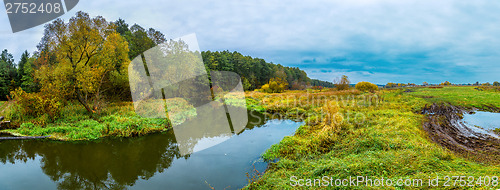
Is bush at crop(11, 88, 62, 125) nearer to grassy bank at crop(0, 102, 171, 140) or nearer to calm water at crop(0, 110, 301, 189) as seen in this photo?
grassy bank at crop(0, 102, 171, 140)

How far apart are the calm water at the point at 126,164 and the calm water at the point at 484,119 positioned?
9113mm

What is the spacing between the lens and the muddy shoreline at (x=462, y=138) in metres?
5.43

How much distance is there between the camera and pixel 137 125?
9789 mm

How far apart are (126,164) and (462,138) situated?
11.4 m

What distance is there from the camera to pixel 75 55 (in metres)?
12.7

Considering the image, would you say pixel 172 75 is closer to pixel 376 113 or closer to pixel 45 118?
pixel 45 118

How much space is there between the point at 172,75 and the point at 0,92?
21.1m

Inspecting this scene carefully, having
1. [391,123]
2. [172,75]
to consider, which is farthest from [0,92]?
[391,123]

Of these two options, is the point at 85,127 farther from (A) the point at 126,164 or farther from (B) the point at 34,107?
(A) the point at 126,164

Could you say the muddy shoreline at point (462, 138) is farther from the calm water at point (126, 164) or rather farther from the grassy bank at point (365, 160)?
the calm water at point (126, 164)

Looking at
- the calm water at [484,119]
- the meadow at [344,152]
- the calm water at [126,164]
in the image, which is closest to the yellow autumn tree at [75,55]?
the meadow at [344,152]

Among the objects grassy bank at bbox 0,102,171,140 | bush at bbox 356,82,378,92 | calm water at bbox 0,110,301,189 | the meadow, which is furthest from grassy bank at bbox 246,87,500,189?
bush at bbox 356,82,378,92

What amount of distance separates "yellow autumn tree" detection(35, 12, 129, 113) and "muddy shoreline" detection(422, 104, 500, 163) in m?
16.6

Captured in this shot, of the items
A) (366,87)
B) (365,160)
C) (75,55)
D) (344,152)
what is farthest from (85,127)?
(366,87)
